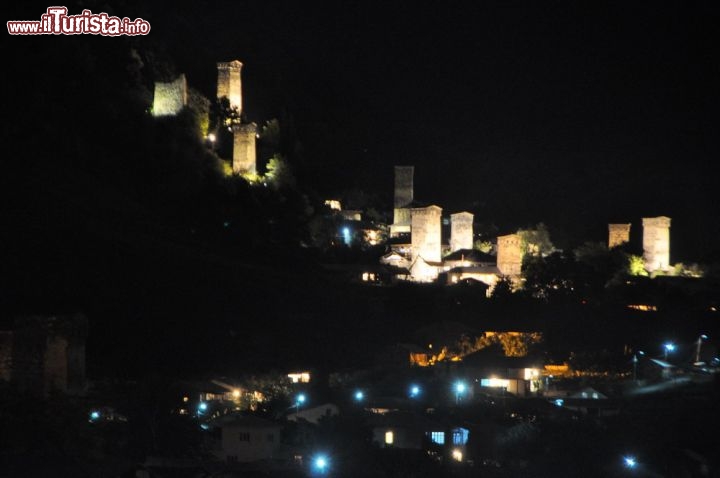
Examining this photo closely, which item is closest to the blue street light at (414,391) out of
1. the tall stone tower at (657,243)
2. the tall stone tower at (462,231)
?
the tall stone tower at (462,231)

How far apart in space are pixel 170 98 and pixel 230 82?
459cm

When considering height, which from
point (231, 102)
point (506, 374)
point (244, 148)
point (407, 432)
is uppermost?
point (231, 102)

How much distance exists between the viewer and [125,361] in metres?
19.5

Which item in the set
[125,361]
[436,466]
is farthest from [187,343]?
[436,466]

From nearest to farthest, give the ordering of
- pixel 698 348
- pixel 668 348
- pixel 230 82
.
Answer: pixel 698 348, pixel 668 348, pixel 230 82

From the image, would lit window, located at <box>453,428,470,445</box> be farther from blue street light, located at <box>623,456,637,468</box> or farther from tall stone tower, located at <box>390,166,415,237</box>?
tall stone tower, located at <box>390,166,415,237</box>

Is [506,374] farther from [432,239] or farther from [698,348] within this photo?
[432,239]

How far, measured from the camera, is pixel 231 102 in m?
38.8

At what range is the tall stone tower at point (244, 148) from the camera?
118 ft

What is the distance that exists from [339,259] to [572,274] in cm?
846

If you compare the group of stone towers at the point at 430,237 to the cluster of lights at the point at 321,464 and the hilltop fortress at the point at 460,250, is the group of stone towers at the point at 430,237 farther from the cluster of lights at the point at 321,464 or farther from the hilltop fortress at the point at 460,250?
the cluster of lights at the point at 321,464

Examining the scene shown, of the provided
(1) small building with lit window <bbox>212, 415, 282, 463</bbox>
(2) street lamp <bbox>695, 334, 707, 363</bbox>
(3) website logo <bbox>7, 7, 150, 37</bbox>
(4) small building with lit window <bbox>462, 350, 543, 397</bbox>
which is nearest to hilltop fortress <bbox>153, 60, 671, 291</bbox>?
(3) website logo <bbox>7, 7, 150, 37</bbox>

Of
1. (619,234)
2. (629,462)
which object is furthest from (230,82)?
(629,462)

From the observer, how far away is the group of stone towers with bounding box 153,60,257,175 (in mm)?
34719
